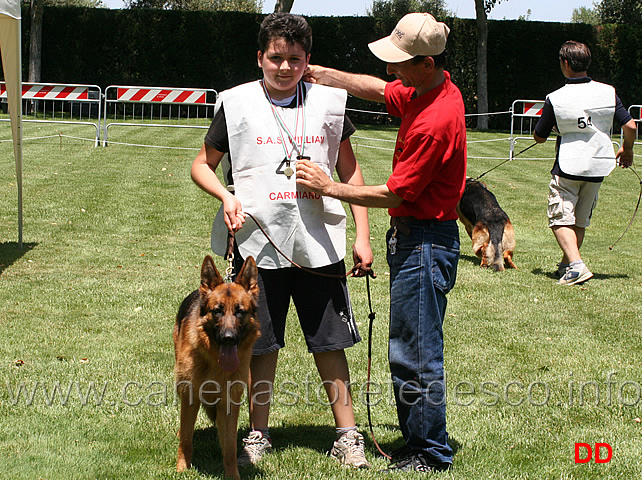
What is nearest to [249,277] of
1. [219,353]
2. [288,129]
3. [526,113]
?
[219,353]

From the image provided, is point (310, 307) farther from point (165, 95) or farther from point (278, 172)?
point (165, 95)

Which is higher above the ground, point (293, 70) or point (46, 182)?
point (293, 70)

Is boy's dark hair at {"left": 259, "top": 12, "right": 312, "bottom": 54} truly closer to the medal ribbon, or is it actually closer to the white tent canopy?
the medal ribbon

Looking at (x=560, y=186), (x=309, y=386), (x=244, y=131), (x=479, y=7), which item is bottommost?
(x=309, y=386)

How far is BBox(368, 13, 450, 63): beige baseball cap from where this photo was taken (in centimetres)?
352

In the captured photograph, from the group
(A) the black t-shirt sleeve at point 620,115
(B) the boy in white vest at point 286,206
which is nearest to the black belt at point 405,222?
(B) the boy in white vest at point 286,206

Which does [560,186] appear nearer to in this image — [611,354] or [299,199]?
[611,354]

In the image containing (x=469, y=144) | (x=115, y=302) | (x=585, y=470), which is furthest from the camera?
(x=469, y=144)

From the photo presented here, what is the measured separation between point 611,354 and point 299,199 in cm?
356

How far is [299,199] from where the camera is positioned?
394 cm

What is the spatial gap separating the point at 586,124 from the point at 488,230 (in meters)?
1.80

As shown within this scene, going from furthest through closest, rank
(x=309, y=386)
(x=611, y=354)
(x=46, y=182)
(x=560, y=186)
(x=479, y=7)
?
(x=479, y=7), (x=46, y=182), (x=560, y=186), (x=611, y=354), (x=309, y=386)

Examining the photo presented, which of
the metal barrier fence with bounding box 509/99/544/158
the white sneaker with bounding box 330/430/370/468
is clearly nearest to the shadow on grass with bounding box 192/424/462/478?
the white sneaker with bounding box 330/430/370/468

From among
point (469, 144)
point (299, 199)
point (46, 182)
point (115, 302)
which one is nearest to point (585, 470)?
point (299, 199)
